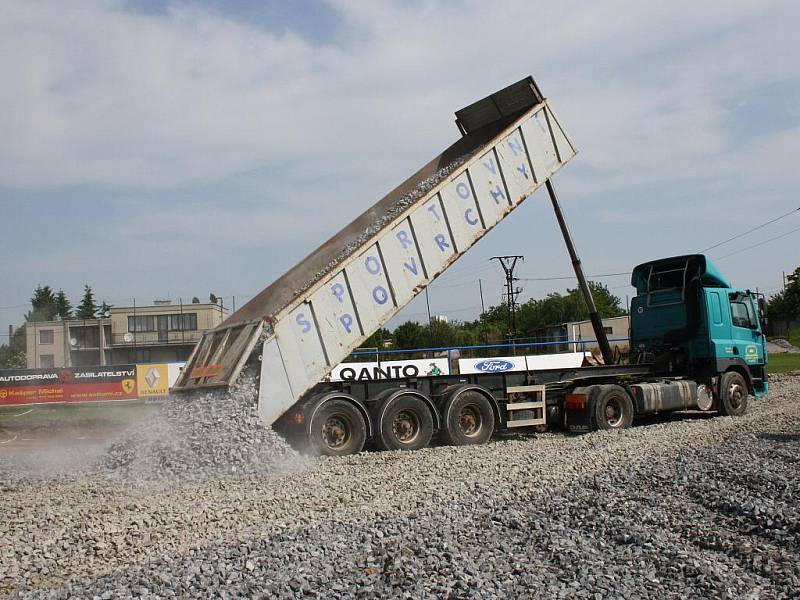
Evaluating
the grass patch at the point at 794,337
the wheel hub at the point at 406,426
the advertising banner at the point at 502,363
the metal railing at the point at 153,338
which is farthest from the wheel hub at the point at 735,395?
the metal railing at the point at 153,338

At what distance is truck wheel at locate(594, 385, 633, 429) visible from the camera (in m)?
14.6

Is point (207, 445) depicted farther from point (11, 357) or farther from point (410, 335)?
point (11, 357)

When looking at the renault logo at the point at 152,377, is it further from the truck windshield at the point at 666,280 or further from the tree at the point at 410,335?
the tree at the point at 410,335

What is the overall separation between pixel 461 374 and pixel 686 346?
5.76 m

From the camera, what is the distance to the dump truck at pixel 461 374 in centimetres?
1136

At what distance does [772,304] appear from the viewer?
7556cm

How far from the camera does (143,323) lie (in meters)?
64.6

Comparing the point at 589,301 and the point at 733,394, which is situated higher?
the point at 589,301

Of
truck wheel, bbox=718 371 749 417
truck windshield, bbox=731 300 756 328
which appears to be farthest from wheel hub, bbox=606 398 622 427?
truck windshield, bbox=731 300 756 328

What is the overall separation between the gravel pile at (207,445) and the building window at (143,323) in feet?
184

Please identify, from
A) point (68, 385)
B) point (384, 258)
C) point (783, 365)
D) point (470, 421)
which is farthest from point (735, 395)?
point (68, 385)

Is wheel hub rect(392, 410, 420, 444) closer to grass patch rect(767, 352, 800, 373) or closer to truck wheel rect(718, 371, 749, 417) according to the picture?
truck wheel rect(718, 371, 749, 417)

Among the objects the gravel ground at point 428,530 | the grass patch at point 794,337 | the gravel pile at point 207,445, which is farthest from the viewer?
the grass patch at point 794,337

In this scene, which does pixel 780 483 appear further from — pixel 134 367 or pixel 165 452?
pixel 134 367
